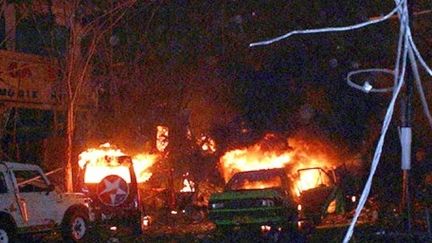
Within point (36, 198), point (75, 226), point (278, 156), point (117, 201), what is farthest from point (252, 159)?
point (36, 198)

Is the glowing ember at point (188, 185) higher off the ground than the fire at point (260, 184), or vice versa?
the glowing ember at point (188, 185)

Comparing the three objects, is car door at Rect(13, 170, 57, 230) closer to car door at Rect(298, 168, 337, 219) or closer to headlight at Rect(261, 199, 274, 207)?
headlight at Rect(261, 199, 274, 207)

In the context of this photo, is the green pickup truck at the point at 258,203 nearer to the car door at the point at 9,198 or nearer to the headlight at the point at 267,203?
the headlight at the point at 267,203

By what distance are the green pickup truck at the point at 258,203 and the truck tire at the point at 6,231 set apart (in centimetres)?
412

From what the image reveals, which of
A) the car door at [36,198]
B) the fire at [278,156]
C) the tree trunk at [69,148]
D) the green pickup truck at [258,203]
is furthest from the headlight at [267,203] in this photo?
the fire at [278,156]

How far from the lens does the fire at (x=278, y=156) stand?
27312 millimetres

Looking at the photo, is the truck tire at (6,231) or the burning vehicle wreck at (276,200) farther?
the burning vehicle wreck at (276,200)

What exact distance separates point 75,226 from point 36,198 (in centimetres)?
145

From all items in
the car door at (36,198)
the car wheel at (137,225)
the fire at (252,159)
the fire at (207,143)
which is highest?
the fire at (207,143)

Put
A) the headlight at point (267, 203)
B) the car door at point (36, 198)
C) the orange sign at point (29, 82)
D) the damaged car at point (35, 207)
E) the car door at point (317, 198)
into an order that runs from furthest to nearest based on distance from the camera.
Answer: the orange sign at point (29, 82), the car door at point (317, 198), the headlight at point (267, 203), the car door at point (36, 198), the damaged car at point (35, 207)

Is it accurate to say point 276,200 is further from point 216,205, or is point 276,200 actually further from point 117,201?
point 117,201

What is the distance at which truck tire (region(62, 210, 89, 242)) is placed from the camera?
59.7 ft

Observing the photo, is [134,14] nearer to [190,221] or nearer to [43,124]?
[43,124]

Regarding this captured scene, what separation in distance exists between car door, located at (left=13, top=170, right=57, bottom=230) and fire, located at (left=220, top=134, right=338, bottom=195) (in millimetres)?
10308
